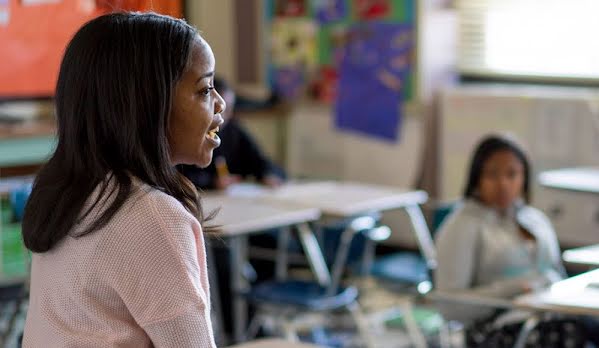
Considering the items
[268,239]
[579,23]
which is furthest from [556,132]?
[268,239]

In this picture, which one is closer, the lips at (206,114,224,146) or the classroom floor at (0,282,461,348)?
the lips at (206,114,224,146)

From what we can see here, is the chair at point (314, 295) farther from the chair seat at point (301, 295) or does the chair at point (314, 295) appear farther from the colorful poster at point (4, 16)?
the colorful poster at point (4, 16)

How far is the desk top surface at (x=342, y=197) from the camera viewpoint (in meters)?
4.41

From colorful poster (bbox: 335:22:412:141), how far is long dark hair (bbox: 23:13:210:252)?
4.29m

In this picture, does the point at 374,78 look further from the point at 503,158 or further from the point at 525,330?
the point at 525,330

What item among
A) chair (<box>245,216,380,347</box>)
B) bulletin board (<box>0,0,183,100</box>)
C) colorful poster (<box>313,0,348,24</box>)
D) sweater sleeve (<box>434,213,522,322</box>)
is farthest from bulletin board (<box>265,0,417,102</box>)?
sweater sleeve (<box>434,213,522,322</box>)

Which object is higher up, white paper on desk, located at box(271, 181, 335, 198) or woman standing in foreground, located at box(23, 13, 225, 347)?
woman standing in foreground, located at box(23, 13, 225, 347)

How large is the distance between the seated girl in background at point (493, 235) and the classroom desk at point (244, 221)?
908 millimetres

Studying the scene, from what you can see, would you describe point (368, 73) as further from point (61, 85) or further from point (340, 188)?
point (61, 85)

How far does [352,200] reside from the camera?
457 cm

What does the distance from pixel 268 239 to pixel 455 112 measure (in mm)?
1138

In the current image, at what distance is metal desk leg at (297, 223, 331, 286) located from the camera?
4531 millimetres

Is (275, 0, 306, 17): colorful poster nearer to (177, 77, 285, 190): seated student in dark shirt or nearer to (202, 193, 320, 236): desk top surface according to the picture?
(177, 77, 285, 190): seated student in dark shirt

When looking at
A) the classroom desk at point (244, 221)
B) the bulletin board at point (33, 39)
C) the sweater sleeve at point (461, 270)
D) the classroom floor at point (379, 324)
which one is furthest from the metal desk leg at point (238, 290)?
the bulletin board at point (33, 39)
